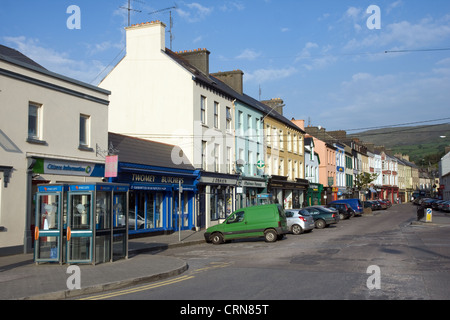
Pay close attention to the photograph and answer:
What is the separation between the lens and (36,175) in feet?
54.3

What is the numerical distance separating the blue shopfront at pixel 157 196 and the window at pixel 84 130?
231cm

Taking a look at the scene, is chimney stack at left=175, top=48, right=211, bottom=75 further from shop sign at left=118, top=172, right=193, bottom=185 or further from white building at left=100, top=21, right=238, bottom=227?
shop sign at left=118, top=172, right=193, bottom=185

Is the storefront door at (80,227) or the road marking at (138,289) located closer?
the road marking at (138,289)

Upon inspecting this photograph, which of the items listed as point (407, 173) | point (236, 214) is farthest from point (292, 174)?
point (407, 173)

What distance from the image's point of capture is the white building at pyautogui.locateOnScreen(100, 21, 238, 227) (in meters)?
28.2

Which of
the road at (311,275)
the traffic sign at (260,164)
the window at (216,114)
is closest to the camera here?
the road at (311,275)

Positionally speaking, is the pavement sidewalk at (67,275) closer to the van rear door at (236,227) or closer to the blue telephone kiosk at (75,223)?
the blue telephone kiosk at (75,223)

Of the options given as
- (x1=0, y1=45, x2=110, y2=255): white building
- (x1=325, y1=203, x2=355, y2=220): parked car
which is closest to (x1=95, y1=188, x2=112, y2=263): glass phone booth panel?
(x1=0, y1=45, x2=110, y2=255): white building

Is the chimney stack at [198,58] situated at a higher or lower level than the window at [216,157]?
higher

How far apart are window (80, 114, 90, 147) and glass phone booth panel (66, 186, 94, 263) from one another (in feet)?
23.1

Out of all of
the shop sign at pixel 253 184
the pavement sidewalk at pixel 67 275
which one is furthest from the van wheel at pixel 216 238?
the shop sign at pixel 253 184

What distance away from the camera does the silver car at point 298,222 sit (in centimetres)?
2508

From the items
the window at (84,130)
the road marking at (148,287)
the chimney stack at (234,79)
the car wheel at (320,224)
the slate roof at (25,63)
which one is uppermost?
the chimney stack at (234,79)

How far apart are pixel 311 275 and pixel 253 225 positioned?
992cm
